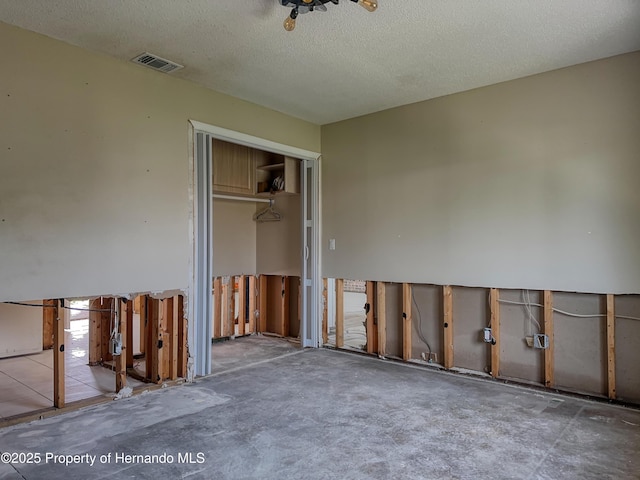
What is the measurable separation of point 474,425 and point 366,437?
807 millimetres

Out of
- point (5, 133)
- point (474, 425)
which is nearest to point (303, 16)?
point (5, 133)

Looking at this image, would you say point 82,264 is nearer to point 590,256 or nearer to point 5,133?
point 5,133

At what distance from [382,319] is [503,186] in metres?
1.97

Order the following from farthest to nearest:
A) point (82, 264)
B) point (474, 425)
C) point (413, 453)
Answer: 1. point (82, 264)
2. point (474, 425)
3. point (413, 453)

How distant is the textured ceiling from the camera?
272 centimetres

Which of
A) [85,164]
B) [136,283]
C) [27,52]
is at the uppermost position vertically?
[27,52]

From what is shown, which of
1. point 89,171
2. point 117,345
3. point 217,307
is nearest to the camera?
point 89,171

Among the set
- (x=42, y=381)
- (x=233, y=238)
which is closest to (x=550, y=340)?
(x=233, y=238)

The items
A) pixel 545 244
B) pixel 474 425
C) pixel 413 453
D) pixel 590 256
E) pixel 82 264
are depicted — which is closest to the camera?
pixel 413 453

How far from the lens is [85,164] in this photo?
325 centimetres

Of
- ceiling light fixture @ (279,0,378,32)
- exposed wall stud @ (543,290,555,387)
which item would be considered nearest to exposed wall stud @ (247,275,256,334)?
exposed wall stud @ (543,290,555,387)

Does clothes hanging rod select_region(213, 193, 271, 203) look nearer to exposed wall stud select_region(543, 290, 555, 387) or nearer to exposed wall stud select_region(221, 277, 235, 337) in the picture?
exposed wall stud select_region(221, 277, 235, 337)

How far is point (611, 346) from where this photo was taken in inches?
A: 134

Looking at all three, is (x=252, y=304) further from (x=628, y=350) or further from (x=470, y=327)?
(x=628, y=350)
